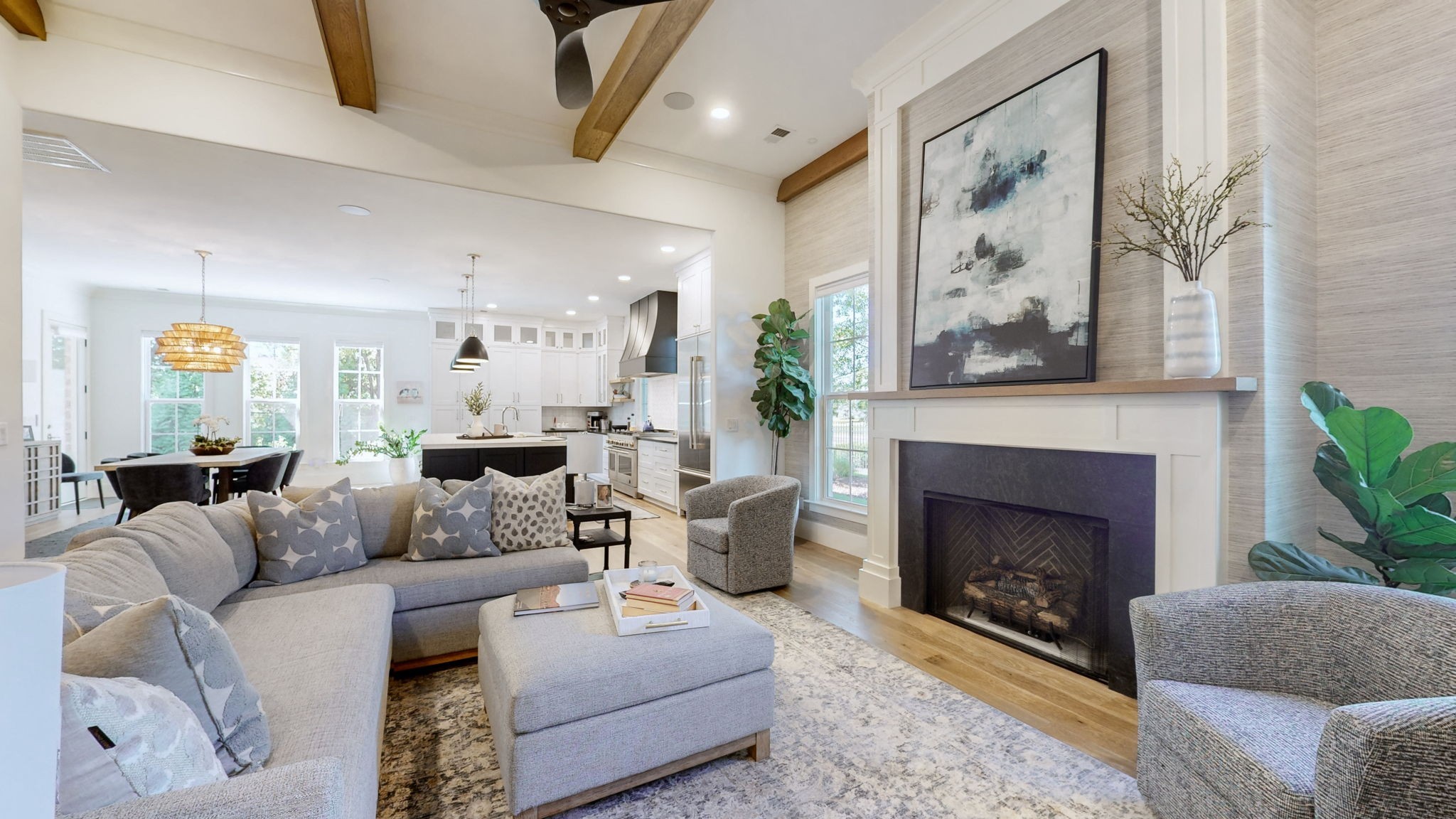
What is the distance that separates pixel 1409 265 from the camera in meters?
1.98

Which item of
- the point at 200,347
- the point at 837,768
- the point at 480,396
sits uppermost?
the point at 200,347

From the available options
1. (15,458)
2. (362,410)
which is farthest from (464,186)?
(362,410)

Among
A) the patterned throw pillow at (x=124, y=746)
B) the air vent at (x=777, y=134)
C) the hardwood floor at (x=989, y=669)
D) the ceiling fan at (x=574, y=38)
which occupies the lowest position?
the hardwood floor at (x=989, y=669)

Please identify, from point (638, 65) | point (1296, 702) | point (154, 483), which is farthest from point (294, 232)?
point (1296, 702)

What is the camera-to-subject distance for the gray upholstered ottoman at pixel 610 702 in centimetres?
157

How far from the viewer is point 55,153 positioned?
3512 mm

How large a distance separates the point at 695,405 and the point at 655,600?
3681mm

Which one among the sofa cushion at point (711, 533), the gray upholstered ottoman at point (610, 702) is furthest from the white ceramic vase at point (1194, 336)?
the sofa cushion at point (711, 533)

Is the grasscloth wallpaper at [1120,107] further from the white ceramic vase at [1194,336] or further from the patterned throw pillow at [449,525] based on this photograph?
the patterned throw pillow at [449,525]

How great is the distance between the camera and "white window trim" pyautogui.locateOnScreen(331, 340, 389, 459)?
29.3 ft

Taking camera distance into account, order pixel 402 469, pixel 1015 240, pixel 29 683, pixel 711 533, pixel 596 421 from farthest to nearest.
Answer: pixel 596 421 < pixel 402 469 < pixel 711 533 < pixel 1015 240 < pixel 29 683

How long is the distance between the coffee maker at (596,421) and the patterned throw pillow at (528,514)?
6289 mm

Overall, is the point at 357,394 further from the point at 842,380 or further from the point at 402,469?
the point at 842,380

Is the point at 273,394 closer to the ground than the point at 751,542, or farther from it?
farther from it
